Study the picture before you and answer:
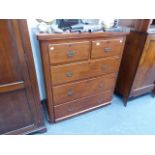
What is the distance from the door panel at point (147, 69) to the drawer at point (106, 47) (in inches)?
12.5

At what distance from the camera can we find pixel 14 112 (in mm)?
1145

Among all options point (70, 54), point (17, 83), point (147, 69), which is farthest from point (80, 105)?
point (147, 69)

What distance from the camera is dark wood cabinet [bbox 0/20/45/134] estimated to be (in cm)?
84

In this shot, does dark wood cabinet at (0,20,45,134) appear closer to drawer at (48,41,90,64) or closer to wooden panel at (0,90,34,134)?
wooden panel at (0,90,34,134)

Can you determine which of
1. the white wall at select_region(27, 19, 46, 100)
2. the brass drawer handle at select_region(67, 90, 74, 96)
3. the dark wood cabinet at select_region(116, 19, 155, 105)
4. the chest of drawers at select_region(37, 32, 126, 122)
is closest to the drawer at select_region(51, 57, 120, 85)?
the chest of drawers at select_region(37, 32, 126, 122)

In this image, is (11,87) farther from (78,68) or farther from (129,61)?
(129,61)

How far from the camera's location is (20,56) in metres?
0.92

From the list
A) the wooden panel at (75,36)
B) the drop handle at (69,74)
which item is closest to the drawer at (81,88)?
the drop handle at (69,74)

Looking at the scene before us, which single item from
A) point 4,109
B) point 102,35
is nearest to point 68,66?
point 102,35

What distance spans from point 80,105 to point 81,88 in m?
0.26

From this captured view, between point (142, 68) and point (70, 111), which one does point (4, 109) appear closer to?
point (70, 111)

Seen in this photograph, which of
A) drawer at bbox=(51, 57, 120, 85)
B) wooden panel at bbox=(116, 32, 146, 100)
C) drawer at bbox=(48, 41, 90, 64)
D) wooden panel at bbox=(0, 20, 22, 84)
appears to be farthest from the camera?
wooden panel at bbox=(116, 32, 146, 100)

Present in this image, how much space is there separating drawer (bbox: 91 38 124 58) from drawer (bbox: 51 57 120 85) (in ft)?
0.22

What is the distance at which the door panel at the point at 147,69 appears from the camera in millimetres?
1426
